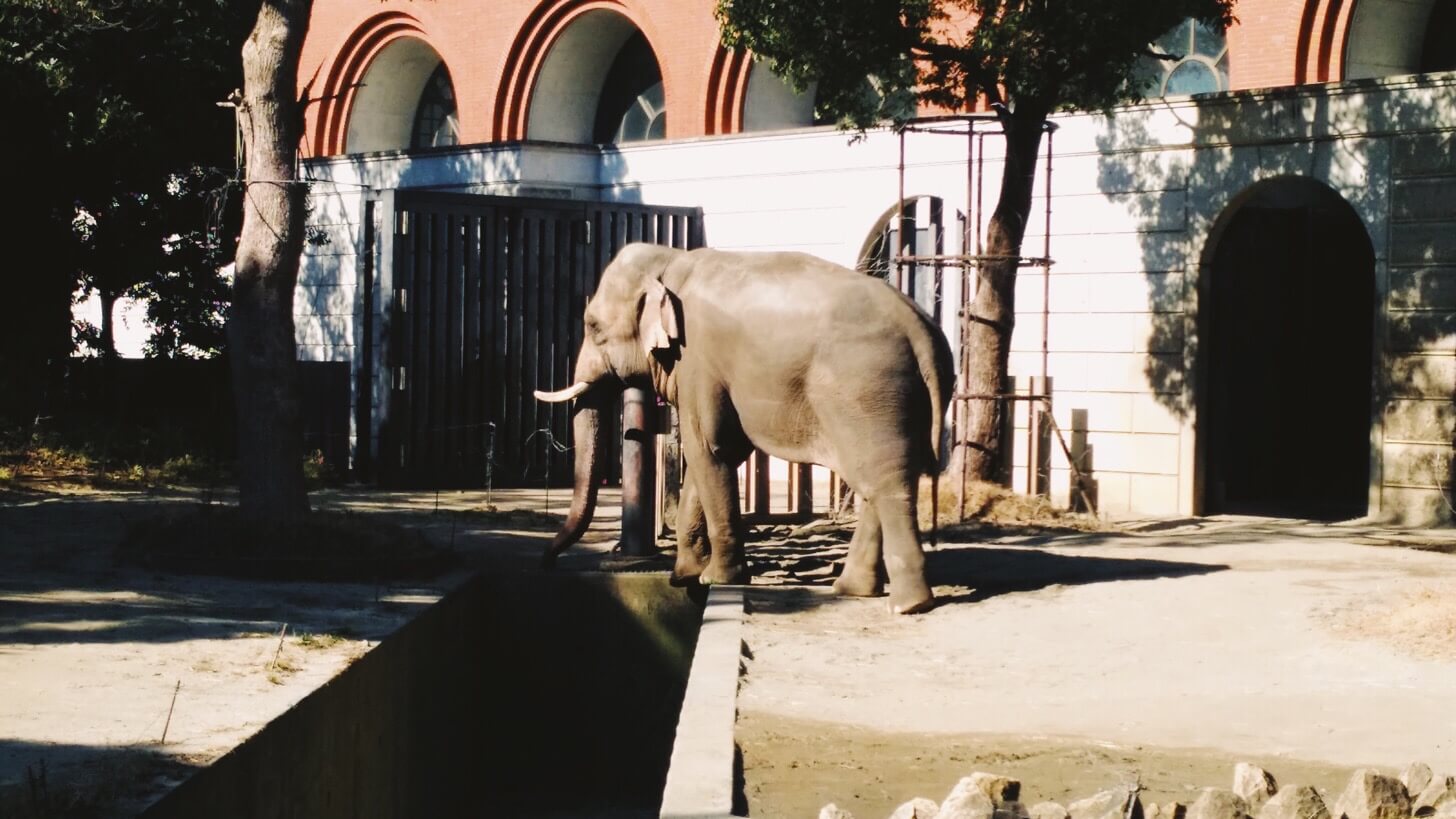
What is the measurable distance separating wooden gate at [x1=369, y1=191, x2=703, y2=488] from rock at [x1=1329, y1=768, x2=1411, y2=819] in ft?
46.3

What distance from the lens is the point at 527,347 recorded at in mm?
20422

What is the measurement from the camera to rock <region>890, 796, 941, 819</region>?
5492 millimetres

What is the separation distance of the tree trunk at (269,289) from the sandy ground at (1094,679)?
11.3ft

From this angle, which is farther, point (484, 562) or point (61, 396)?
point (61, 396)

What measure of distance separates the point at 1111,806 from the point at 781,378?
5143mm

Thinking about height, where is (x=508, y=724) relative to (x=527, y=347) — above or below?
below

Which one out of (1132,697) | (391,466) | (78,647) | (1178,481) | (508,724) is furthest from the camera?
(391,466)

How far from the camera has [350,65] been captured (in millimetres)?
29203

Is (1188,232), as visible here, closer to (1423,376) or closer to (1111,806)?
(1423,376)

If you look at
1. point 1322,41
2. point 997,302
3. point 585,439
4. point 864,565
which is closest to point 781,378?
point 864,565

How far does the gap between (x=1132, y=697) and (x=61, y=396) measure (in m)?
18.3

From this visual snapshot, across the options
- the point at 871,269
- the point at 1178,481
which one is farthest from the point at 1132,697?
the point at 871,269

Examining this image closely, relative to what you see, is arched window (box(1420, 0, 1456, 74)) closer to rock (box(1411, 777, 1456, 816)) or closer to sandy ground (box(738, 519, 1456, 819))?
sandy ground (box(738, 519, 1456, 819))

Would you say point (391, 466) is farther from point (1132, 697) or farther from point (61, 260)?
point (1132, 697)
